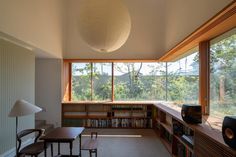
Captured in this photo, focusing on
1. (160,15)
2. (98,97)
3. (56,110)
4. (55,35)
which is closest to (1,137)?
(56,110)

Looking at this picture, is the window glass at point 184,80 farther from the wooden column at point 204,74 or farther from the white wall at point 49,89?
the white wall at point 49,89

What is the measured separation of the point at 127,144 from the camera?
457 centimetres

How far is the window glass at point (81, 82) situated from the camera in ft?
21.5

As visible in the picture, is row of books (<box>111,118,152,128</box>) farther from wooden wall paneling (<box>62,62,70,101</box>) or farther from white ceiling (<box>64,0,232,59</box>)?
white ceiling (<box>64,0,232,59</box>)

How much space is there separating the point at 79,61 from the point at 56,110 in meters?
1.75

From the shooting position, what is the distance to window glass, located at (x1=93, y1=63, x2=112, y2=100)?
6539 millimetres

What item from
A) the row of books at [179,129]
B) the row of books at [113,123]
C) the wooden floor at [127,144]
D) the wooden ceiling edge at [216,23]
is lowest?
the wooden floor at [127,144]

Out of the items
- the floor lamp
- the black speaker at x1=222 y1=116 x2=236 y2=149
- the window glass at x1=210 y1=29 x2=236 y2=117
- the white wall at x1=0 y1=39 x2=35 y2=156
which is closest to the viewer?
the black speaker at x1=222 y1=116 x2=236 y2=149

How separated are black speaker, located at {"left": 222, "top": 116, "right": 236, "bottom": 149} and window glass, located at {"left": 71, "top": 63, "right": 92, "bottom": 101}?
5148 mm

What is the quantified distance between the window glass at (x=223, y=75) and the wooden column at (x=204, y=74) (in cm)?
11

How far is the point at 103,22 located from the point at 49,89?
200 inches

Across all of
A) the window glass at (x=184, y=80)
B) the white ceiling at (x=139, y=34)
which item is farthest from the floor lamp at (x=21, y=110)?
the white ceiling at (x=139, y=34)

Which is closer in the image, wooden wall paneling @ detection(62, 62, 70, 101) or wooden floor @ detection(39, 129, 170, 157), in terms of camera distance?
wooden floor @ detection(39, 129, 170, 157)

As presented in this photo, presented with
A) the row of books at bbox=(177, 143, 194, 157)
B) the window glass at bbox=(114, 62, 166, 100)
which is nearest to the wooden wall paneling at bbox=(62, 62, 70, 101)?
the window glass at bbox=(114, 62, 166, 100)
